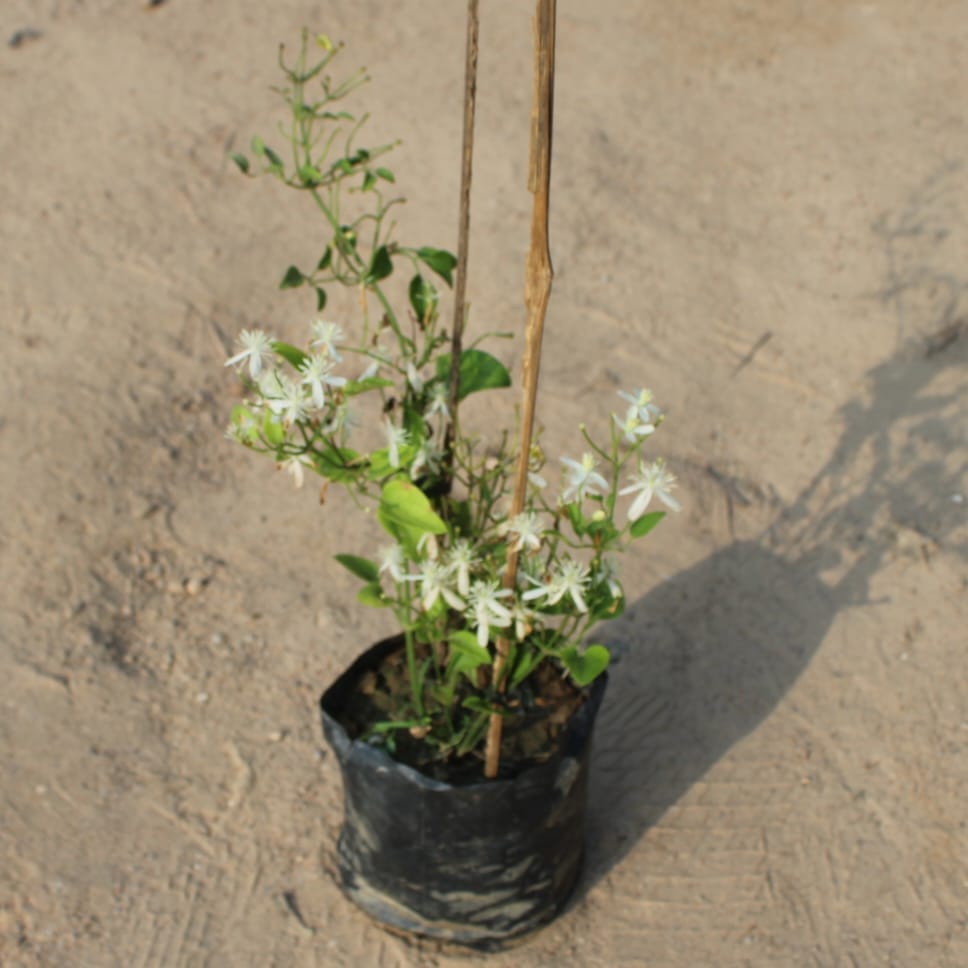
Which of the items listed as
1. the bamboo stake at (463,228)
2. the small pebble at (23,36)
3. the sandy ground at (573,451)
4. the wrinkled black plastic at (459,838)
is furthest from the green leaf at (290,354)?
the small pebble at (23,36)

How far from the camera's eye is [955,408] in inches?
132

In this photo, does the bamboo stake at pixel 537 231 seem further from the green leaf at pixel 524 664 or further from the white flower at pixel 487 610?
the green leaf at pixel 524 664

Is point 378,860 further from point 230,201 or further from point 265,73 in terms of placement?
point 265,73

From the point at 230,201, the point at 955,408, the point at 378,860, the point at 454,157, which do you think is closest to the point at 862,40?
the point at 454,157

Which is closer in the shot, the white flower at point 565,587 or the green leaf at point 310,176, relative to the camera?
the white flower at point 565,587

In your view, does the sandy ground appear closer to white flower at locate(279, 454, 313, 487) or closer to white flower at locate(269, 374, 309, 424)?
white flower at locate(279, 454, 313, 487)

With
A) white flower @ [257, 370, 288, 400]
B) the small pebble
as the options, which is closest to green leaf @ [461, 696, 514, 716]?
white flower @ [257, 370, 288, 400]

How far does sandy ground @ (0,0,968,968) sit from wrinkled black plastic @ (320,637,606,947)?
11 cm

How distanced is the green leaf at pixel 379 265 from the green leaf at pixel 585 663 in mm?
632

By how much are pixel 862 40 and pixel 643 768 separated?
3.27m

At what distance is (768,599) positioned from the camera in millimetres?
2924

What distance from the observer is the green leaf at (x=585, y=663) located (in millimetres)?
1850

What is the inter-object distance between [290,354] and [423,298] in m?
0.29

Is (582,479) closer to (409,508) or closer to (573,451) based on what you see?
(409,508)
